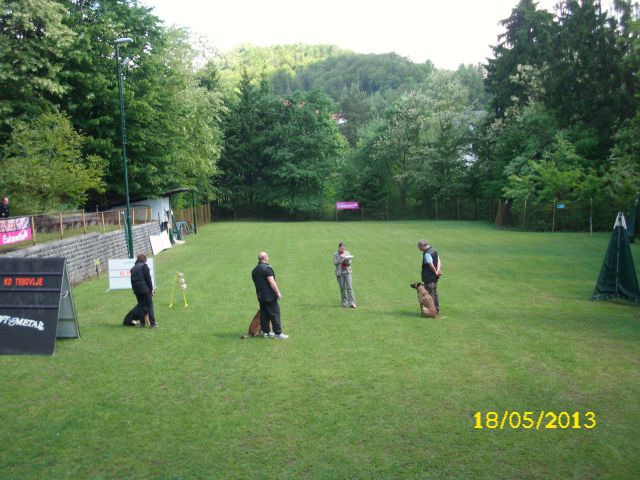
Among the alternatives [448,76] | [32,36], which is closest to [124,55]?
[32,36]

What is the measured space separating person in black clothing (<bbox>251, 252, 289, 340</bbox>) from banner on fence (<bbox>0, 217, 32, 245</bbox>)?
353 inches

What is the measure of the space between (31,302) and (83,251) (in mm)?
10605

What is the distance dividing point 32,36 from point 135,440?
2486 centimetres

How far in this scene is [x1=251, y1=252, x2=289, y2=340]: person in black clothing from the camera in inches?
449

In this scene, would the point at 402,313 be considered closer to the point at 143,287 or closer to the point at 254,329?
the point at 254,329

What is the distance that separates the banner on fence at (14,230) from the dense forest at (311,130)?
6129mm

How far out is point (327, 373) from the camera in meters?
9.55

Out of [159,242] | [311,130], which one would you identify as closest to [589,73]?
[159,242]

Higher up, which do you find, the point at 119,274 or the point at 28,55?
the point at 28,55

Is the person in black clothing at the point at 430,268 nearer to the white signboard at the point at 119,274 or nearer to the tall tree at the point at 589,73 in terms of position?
the white signboard at the point at 119,274

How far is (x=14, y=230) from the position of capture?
16.8m

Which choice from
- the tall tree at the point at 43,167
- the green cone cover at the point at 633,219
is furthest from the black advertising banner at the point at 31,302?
the green cone cover at the point at 633,219

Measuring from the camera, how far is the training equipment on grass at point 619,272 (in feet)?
50.3

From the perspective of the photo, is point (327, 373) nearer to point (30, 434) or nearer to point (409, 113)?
point (30, 434)
